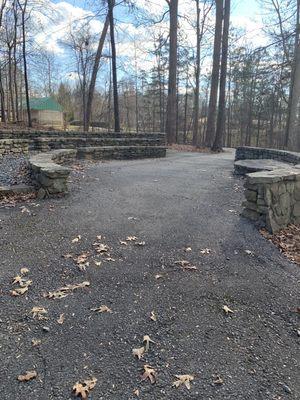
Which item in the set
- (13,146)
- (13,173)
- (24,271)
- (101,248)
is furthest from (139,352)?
(13,146)

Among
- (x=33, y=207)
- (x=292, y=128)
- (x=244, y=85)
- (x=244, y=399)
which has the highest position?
(x=244, y=85)

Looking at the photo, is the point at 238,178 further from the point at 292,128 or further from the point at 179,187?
the point at 292,128

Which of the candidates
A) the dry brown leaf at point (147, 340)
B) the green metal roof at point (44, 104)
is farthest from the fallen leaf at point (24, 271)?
the green metal roof at point (44, 104)

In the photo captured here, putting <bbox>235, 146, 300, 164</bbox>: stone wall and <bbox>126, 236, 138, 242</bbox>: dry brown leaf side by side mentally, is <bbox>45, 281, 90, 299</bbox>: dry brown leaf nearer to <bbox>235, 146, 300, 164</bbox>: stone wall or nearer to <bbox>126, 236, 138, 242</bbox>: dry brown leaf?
<bbox>126, 236, 138, 242</bbox>: dry brown leaf

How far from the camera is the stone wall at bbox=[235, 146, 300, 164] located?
7.89 m

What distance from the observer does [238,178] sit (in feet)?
26.0

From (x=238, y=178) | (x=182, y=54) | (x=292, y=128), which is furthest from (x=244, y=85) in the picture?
(x=238, y=178)

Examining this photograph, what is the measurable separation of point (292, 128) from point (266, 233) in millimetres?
12072

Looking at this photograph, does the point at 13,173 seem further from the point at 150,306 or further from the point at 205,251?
the point at 150,306

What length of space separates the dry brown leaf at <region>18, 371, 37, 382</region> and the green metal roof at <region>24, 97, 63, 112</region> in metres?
36.7

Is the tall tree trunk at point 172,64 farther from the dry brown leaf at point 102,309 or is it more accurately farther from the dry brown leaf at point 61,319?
the dry brown leaf at point 61,319

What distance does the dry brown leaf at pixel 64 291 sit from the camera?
272cm

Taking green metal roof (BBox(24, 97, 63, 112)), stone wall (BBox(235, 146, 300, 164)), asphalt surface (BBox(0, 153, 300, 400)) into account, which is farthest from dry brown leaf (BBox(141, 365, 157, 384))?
green metal roof (BBox(24, 97, 63, 112))

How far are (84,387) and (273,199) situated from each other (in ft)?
11.5
